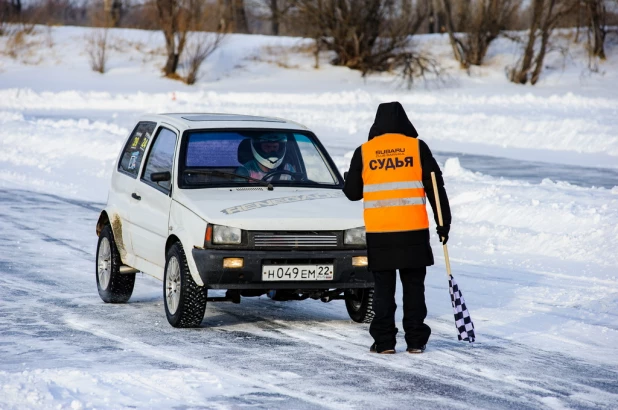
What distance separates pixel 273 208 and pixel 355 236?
623 mm

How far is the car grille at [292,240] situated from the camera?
293 inches

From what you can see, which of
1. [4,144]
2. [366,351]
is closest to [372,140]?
[366,351]

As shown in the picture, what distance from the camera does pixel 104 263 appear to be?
364 inches

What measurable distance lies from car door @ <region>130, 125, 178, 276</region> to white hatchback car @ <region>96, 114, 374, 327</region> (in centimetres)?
1

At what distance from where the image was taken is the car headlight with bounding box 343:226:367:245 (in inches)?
299

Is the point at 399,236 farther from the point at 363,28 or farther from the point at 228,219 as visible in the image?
the point at 363,28

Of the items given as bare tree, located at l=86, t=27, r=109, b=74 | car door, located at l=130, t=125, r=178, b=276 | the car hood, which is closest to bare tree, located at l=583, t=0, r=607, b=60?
bare tree, located at l=86, t=27, r=109, b=74

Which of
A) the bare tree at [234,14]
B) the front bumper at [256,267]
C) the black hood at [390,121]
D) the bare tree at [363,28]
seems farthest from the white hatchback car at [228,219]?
the bare tree at [234,14]

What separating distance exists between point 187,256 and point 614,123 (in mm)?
22733

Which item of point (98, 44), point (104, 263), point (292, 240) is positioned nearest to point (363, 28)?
point (98, 44)

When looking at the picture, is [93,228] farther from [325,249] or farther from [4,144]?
[4,144]

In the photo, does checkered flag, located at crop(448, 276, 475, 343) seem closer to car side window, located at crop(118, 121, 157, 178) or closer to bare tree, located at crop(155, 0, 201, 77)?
car side window, located at crop(118, 121, 157, 178)

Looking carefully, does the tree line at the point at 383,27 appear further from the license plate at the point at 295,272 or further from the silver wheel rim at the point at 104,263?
the license plate at the point at 295,272

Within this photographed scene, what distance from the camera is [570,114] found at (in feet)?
105
